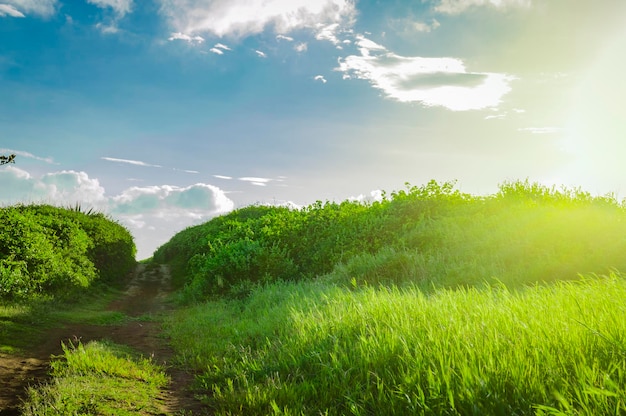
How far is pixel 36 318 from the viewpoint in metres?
11.6

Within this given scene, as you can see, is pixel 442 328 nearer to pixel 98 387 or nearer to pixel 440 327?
pixel 440 327

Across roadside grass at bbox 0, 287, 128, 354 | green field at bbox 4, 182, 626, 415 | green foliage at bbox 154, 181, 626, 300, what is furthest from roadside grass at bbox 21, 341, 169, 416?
green foliage at bbox 154, 181, 626, 300

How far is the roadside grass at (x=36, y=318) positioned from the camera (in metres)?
9.27

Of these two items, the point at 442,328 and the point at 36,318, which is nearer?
the point at 442,328

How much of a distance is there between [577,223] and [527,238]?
1729 mm

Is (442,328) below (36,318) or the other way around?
the other way around

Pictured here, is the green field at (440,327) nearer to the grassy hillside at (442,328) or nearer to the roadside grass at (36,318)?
the grassy hillside at (442,328)

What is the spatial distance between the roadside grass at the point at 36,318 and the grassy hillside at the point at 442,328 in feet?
8.32

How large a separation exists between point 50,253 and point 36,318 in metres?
5.23

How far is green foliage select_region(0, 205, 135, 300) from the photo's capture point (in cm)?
1408

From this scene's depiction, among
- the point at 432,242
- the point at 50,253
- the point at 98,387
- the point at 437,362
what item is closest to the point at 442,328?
the point at 437,362

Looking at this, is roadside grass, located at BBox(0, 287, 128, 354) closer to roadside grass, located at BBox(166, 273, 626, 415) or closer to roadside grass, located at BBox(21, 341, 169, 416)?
roadside grass, located at BBox(21, 341, 169, 416)

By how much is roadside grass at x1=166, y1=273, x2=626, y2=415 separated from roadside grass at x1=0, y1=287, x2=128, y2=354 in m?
3.93

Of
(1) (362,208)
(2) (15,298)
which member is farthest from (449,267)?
(2) (15,298)
